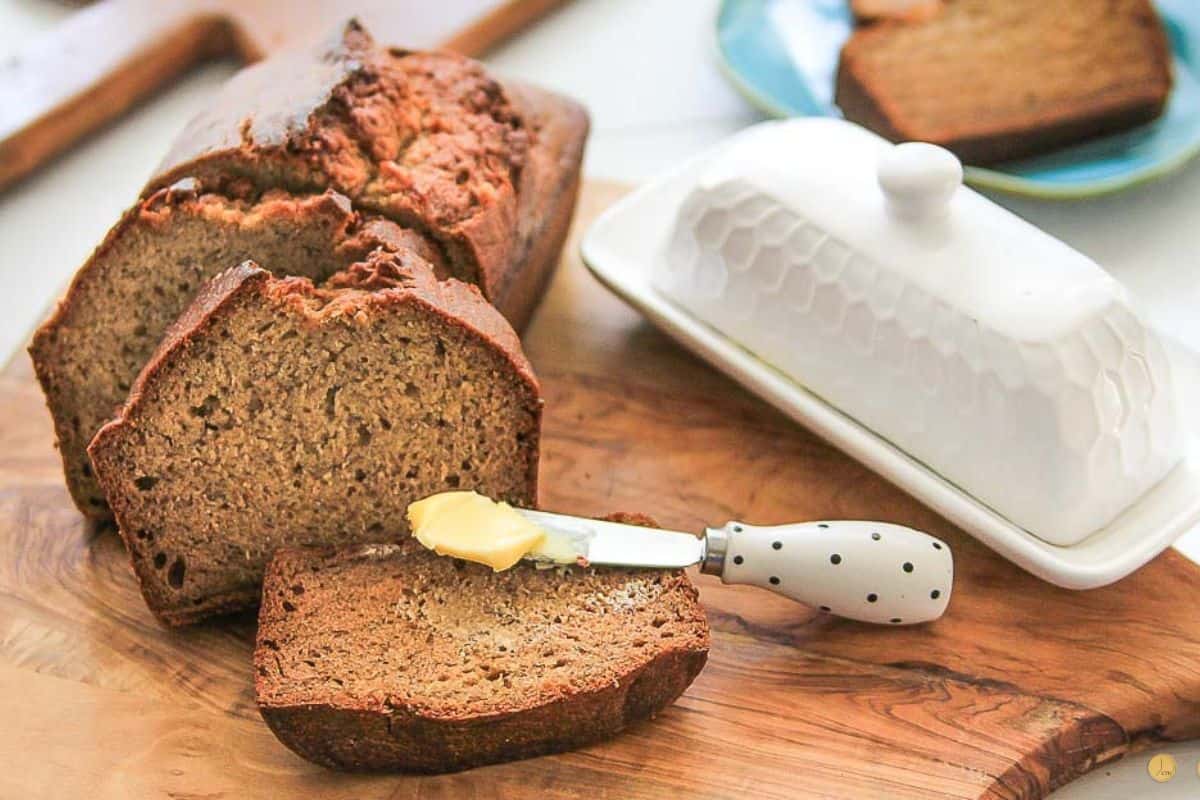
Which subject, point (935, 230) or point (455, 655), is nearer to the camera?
point (455, 655)

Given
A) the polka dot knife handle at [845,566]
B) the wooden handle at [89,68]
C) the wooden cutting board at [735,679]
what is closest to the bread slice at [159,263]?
the wooden cutting board at [735,679]

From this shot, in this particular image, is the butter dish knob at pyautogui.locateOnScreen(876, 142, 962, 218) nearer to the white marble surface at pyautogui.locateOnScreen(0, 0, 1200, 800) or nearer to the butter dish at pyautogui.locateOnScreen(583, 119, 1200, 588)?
the butter dish at pyautogui.locateOnScreen(583, 119, 1200, 588)

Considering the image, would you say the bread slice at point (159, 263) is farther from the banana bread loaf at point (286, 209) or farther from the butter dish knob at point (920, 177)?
the butter dish knob at point (920, 177)

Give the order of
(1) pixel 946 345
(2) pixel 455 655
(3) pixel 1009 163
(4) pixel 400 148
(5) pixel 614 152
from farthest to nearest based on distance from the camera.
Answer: (5) pixel 614 152
(3) pixel 1009 163
(4) pixel 400 148
(1) pixel 946 345
(2) pixel 455 655

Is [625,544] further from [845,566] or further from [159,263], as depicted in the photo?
[159,263]

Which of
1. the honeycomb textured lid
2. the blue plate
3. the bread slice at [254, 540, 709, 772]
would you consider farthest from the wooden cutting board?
the blue plate

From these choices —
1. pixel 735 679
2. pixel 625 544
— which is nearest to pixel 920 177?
pixel 625 544

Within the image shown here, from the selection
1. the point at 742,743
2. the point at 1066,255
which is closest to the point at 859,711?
the point at 742,743
